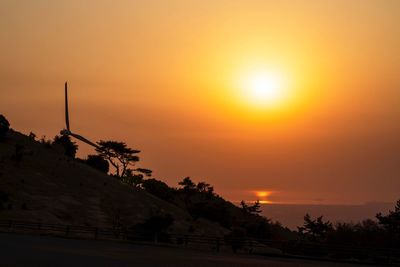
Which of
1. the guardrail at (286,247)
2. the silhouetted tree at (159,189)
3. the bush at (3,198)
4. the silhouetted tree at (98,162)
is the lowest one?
the guardrail at (286,247)

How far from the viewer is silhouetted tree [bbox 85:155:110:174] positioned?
135125 millimetres

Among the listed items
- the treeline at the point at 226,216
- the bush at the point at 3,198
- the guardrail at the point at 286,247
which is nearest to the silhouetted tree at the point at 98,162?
the treeline at the point at 226,216

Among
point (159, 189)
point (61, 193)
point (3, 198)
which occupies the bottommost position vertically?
point (3, 198)

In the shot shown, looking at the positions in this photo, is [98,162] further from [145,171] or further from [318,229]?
[318,229]

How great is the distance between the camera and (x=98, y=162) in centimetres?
13638

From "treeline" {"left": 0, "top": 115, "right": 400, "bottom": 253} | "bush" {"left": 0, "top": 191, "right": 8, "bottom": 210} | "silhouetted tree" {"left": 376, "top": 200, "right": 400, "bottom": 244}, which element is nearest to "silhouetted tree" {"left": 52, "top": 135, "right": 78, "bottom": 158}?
"treeline" {"left": 0, "top": 115, "right": 400, "bottom": 253}

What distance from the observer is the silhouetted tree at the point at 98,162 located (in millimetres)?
135125

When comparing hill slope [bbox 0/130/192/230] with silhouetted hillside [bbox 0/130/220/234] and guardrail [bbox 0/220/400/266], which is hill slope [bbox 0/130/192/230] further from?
guardrail [bbox 0/220/400/266]

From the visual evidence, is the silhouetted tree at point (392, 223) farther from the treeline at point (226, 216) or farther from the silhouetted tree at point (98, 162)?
the silhouetted tree at point (98, 162)

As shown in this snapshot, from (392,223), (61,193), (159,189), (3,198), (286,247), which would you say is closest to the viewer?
(286,247)

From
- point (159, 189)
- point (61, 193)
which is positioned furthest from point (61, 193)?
point (159, 189)

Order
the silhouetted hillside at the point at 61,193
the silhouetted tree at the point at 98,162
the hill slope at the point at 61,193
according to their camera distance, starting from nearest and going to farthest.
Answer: the silhouetted hillside at the point at 61,193
the hill slope at the point at 61,193
the silhouetted tree at the point at 98,162

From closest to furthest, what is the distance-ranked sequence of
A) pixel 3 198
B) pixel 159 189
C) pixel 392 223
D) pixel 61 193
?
pixel 392 223, pixel 3 198, pixel 61 193, pixel 159 189

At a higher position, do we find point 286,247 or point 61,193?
point 61,193
